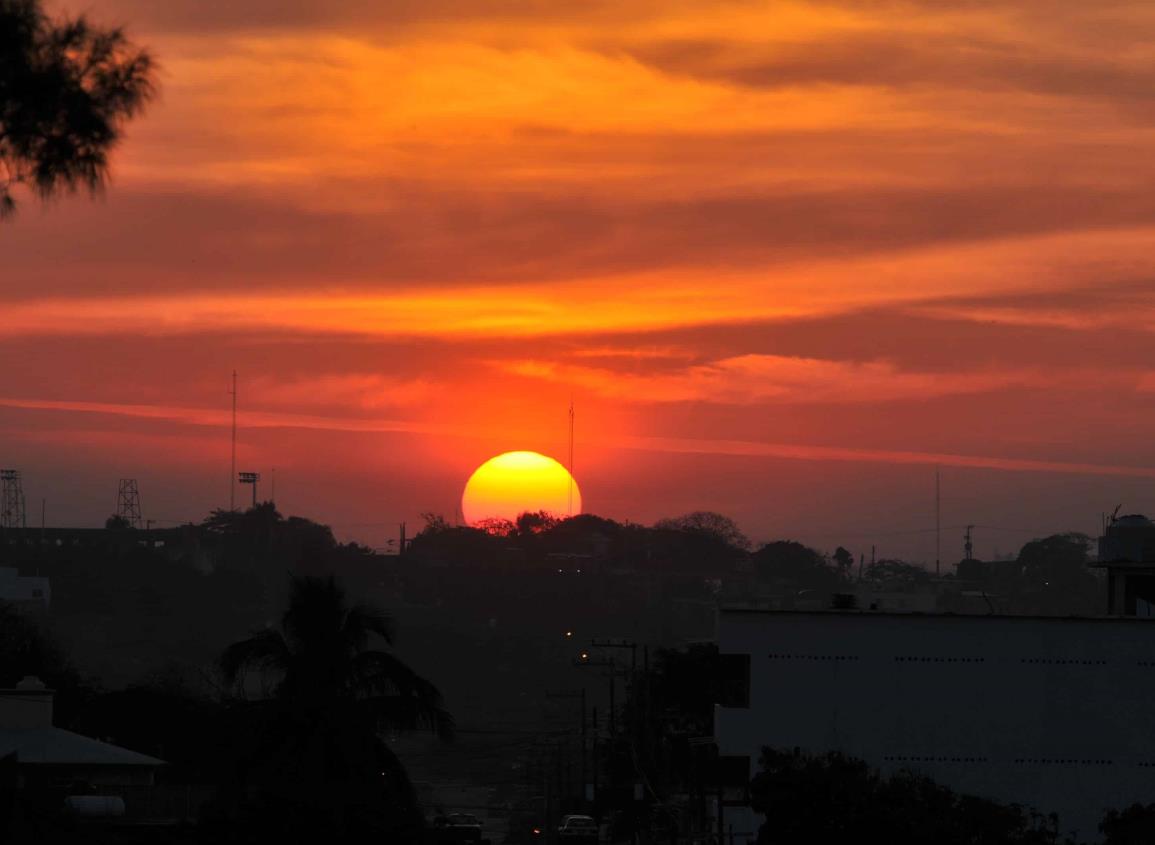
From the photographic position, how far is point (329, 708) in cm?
4731

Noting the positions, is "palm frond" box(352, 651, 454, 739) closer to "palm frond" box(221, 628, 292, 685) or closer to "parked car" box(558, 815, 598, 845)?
"palm frond" box(221, 628, 292, 685)

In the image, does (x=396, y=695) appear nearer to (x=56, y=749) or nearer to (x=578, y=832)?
(x=56, y=749)

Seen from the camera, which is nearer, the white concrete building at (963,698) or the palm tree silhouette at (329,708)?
the palm tree silhouette at (329,708)

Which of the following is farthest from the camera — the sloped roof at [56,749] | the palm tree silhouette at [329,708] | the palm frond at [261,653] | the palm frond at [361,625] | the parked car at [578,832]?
the parked car at [578,832]

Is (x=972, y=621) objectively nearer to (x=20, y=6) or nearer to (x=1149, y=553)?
(x=1149, y=553)

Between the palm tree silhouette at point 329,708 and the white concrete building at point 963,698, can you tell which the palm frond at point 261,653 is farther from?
the white concrete building at point 963,698

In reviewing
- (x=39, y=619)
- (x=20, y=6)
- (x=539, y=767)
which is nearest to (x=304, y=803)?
(x=20, y=6)

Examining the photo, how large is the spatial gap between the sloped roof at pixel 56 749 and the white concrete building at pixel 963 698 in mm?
15839

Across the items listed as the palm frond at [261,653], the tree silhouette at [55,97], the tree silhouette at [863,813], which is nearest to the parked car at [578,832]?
the palm frond at [261,653]

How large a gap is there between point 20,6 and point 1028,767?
4197cm

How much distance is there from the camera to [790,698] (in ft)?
175

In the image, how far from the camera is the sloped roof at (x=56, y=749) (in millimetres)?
45688

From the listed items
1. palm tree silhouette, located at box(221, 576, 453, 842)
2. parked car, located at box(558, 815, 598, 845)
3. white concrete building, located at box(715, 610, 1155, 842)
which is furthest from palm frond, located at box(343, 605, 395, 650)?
parked car, located at box(558, 815, 598, 845)

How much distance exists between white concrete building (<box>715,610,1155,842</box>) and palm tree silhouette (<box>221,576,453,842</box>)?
943 cm
